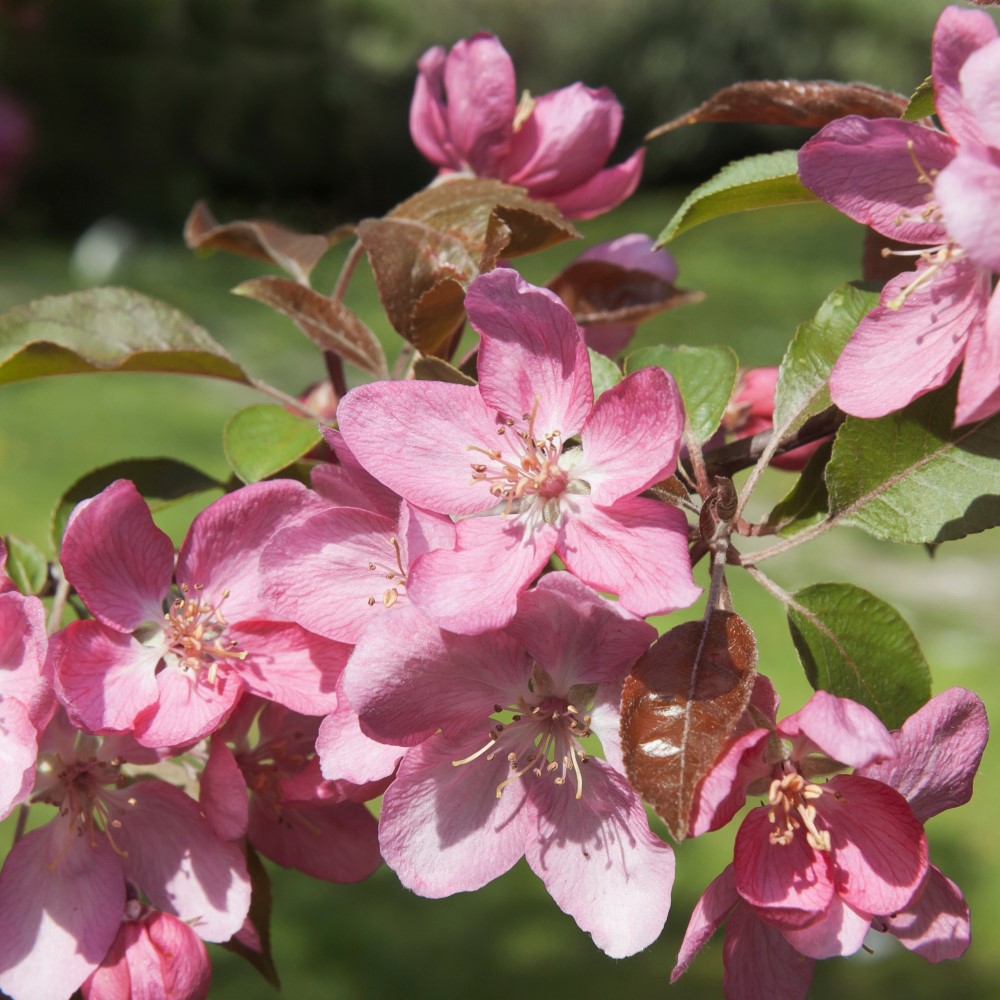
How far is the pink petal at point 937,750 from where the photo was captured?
85 cm

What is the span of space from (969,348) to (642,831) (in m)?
0.39

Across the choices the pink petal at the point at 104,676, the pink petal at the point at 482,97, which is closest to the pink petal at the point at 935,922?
the pink petal at the point at 104,676

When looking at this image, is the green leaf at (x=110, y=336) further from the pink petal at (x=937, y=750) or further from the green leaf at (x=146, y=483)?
the pink petal at (x=937, y=750)

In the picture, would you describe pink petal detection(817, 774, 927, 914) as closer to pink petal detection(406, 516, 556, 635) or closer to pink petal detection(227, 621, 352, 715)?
pink petal detection(406, 516, 556, 635)

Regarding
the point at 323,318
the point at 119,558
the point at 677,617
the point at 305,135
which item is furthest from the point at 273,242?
the point at 305,135

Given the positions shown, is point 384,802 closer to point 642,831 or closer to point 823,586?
point 642,831

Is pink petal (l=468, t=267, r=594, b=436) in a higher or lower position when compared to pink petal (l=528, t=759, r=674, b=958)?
higher

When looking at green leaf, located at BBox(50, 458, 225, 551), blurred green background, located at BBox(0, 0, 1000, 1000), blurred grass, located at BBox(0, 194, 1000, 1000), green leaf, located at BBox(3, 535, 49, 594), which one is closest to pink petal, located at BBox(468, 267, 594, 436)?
green leaf, located at BBox(50, 458, 225, 551)

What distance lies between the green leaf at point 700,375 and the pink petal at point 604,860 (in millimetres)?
288

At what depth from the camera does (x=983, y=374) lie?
773 mm

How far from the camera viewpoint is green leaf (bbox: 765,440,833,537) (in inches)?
38.5

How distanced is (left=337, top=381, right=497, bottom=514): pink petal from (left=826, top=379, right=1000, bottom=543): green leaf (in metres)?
0.26

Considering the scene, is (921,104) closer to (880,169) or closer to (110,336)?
(880,169)

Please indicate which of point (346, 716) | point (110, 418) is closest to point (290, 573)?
point (346, 716)
